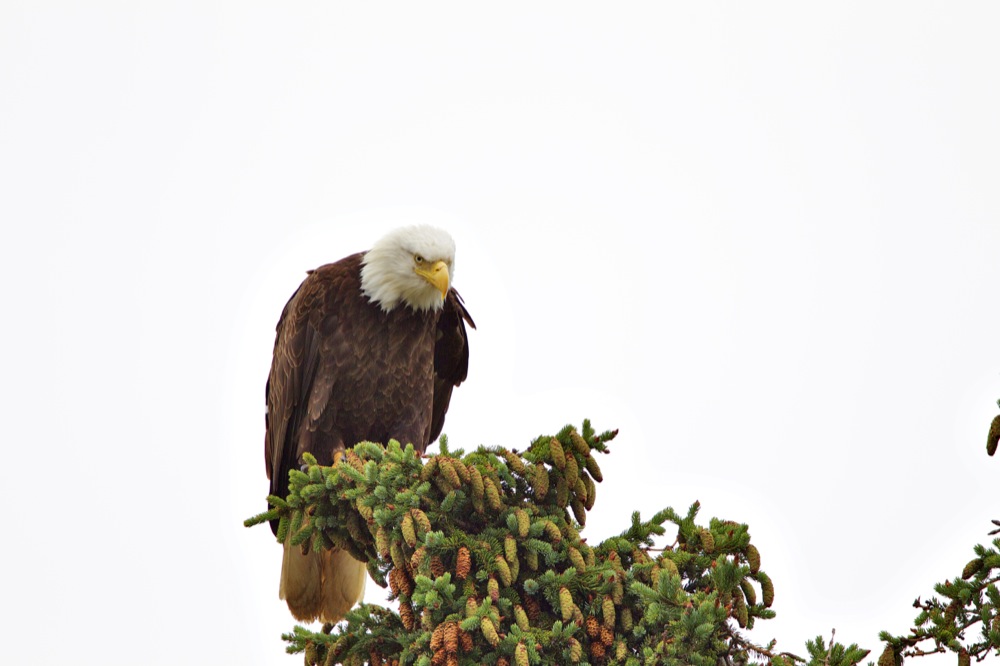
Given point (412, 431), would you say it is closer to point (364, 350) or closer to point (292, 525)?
point (364, 350)

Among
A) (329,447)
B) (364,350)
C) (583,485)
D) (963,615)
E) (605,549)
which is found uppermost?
(364,350)

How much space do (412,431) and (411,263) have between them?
42.4 inches

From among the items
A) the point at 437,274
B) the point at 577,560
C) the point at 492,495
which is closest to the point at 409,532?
the point at 492,495

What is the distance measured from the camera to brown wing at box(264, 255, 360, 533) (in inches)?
271

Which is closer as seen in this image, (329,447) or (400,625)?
(400,625)

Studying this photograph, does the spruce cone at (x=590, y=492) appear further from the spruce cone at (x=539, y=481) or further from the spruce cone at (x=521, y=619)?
the spruce cone at (x=521, y=619)

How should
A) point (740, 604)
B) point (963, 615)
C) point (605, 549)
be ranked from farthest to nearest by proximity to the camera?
1. point (605, 549)
2. point (740, 604)
3. point (963, 615)

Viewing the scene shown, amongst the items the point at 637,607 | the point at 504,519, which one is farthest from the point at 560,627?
the point at 504,519

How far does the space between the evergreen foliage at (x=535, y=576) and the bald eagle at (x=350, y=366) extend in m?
2.28

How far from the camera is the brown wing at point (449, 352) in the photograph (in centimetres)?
734

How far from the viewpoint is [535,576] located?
3.97 meters

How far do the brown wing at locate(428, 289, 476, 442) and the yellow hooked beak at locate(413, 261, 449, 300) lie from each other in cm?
60

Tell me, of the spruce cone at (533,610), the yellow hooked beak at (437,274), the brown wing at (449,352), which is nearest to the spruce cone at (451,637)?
the spruce cone at (533,610)

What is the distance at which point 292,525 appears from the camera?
4656 mm
